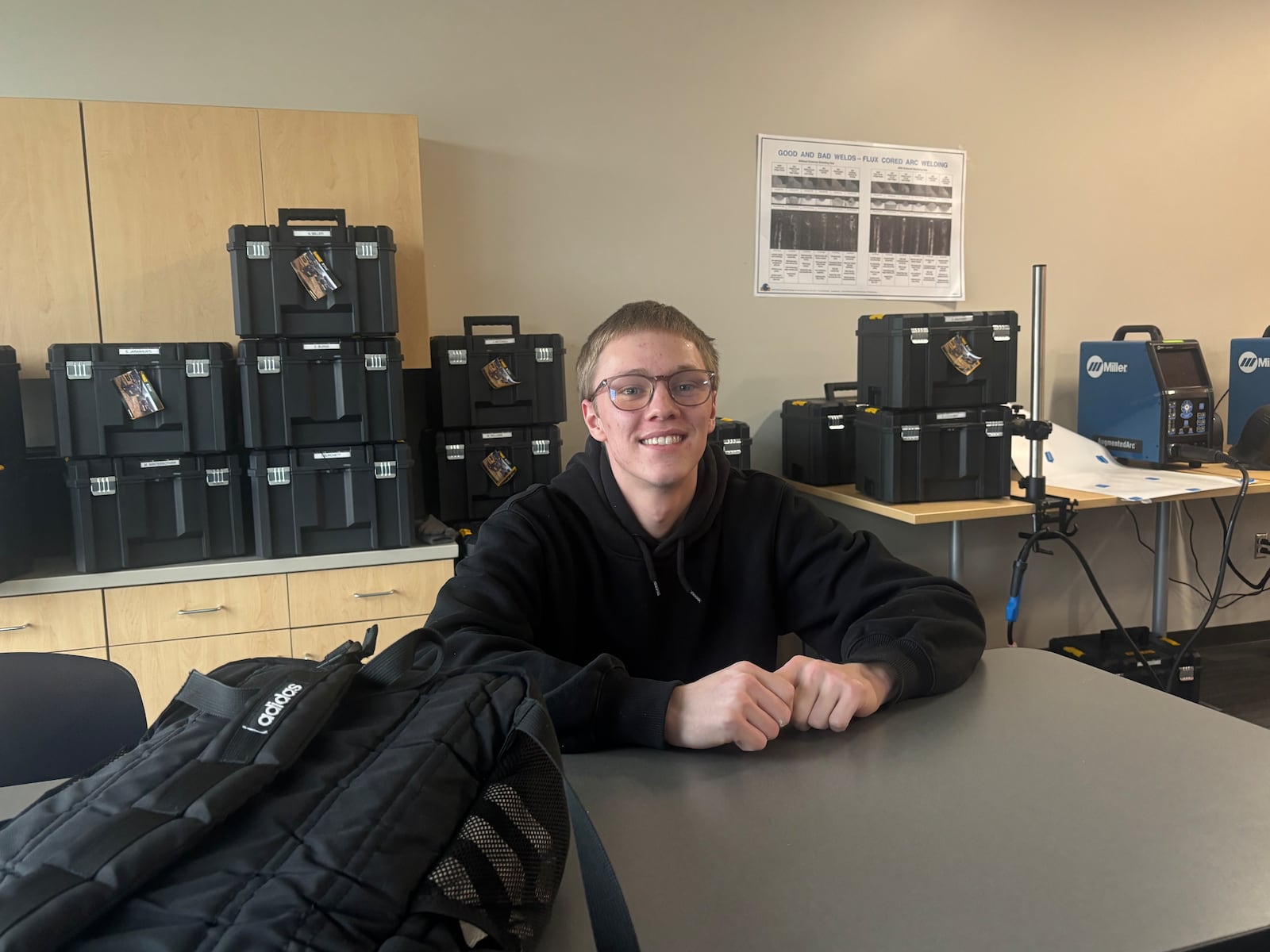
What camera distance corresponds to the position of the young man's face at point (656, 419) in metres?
1.35

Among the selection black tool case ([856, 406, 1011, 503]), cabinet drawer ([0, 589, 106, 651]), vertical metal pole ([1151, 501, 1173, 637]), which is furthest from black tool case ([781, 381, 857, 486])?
cabinet drawer ([0, 589, 106, 651])

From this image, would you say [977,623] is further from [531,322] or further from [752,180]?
[752,180]

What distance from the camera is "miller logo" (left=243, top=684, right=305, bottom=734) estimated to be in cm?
60

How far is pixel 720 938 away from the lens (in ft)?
1.96

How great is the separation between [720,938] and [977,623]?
75 cm

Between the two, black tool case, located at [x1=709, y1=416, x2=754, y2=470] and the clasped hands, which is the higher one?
black tool case, located at [x1=709, y1=416, x2=754, y2=470]

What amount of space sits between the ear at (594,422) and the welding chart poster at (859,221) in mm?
2002

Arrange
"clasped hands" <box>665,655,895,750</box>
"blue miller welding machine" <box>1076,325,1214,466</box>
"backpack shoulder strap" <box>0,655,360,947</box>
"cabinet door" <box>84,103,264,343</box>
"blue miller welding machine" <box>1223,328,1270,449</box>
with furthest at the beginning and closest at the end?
"blue miller welding machine" <box>1223,328,1270,449</box> < "blue miller welding machine" <box>1076,325,1214,466</box> < "cabinet door" <box>84,103,264,343</box> < "clasped hands" <box>665,655,895,750</box> < "backpack shoulder strap" <box>0,655,360,947</box>

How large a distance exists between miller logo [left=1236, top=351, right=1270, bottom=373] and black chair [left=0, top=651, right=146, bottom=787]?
3972mm

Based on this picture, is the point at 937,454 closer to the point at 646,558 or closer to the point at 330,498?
the point at 646,558

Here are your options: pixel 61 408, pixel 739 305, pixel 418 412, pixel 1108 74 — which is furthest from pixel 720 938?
pixel 1108 74

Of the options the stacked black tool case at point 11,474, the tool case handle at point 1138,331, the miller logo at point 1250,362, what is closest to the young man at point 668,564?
the stacked black tool case at point 11,474

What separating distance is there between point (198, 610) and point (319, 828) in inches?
80.3

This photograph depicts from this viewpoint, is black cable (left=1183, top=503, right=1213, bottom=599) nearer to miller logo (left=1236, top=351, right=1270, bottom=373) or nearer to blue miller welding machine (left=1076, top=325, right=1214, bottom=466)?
miller logo (left=1236, top=351, right=1270, bottom=373)
